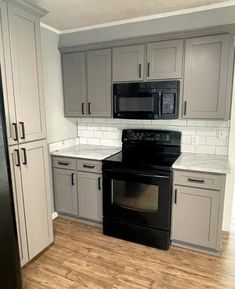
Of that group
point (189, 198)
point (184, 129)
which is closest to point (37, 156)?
point (189, 198)

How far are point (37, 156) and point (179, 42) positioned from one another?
1.89 metres

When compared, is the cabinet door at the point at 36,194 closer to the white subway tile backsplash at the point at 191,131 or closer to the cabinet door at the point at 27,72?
the cabinet door at the point at 27,72

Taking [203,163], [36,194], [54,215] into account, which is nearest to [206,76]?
[203,163]

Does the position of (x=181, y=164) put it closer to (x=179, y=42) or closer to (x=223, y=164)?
(x=223, y=164)

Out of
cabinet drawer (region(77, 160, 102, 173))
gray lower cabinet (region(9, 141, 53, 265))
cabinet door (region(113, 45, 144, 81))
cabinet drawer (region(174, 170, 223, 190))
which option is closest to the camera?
gray lower cabinet (region(9, 141, 53, 265))

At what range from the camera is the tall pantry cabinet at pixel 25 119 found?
5.99 feet

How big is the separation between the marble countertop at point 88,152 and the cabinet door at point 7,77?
3.17 ft

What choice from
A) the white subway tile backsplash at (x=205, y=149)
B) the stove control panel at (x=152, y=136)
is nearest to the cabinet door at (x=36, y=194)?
the stove control panel at (x=152, y=136)

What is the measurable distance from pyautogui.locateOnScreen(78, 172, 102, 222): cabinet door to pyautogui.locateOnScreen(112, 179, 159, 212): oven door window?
24 cm

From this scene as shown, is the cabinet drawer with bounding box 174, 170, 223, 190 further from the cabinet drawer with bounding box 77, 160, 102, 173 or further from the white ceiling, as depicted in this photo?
the white ceiling

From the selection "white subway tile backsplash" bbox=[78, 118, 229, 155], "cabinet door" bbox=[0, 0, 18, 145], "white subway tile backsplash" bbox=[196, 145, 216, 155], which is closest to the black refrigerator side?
"cabinet door" bbox=[0, 0, 18, 145]

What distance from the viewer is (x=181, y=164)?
229 centimetres

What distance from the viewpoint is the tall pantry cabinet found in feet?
5.99

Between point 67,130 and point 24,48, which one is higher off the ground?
point 24,48
